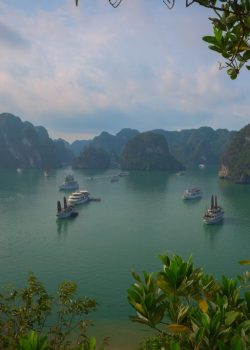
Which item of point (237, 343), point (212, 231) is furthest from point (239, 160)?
point (237, 343)

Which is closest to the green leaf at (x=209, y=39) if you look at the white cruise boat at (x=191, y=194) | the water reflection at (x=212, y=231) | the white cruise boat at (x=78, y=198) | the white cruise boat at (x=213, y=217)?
the water reflection at (x=212, y=231)

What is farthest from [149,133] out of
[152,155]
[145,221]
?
[145,221]

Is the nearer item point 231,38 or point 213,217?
point 231,38

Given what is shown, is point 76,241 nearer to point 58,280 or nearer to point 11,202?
point 58,280

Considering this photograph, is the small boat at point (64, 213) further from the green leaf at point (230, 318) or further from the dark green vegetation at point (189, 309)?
the green leaf at point (230, 318)

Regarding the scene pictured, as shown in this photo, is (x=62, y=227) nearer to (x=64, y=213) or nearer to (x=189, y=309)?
(x=64, y=213)

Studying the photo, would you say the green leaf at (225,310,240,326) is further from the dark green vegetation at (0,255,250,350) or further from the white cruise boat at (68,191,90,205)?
the white cruise boat at (68,191,90,205)
